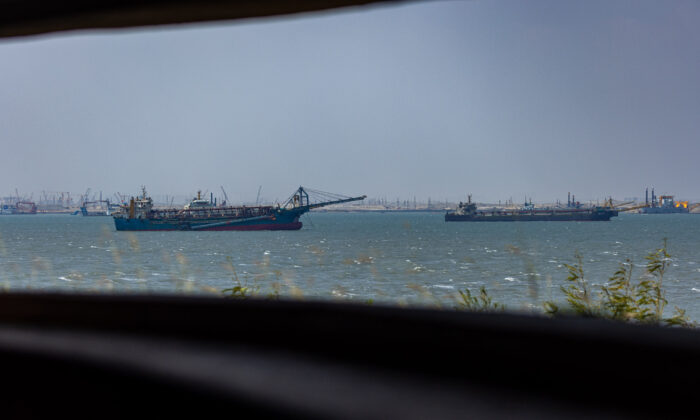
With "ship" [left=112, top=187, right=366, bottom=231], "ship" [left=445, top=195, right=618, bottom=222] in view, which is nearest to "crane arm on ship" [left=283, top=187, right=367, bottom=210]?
"ship" [left=112, top=187, right=366, bottom=231]

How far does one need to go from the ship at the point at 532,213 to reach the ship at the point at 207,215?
2624 cm

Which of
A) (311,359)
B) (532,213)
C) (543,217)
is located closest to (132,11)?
(311,359)

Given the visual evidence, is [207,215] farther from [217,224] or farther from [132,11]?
[132,11]

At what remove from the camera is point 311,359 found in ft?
5.80

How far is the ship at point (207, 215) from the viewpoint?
48.1 metres

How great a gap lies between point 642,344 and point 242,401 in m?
0.96

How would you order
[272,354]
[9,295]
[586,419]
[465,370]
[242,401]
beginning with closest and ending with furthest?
[586,419] → [242,401] → [465,370] → [272,354] → [9,295]

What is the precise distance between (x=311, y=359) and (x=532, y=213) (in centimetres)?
6854

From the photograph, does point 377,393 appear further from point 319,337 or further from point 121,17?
point 121,17

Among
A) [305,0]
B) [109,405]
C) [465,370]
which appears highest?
[305,0]

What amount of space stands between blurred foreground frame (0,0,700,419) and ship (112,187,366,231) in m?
45.5

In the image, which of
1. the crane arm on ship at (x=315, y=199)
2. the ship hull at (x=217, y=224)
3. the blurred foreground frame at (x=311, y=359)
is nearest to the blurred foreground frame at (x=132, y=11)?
the blurred foreground frame at (x=311, y=359)

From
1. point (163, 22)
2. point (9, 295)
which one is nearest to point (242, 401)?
point (163, 22)

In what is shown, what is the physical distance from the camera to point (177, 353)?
1832mm
